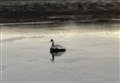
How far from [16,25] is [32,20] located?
5.67 m

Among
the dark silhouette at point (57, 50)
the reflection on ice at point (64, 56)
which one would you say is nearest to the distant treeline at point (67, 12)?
the reflection on ice at point (64, 56)

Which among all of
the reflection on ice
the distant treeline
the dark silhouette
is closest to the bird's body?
the dark silhouette

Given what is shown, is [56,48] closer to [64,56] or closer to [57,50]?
[57,50]

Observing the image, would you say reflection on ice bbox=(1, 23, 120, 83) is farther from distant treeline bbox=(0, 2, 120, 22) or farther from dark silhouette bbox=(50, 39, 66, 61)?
distant treeline bbox=(0, 2, 120, 22)

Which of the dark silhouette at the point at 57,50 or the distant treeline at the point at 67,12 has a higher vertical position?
the distant treeline at the point at 67,12

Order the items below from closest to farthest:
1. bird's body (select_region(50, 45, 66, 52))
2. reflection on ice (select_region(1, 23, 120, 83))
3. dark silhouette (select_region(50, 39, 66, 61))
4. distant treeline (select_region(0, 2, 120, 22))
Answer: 1. reflection on ice (select_region(1, 23, 120, 83))
2. dark silhouette (select_region(50, 39, 66, 61))
3. bird's body (select_region(50, 45, 66, 52))
4. distant treeline (select_region(0, 2, 120, 22))

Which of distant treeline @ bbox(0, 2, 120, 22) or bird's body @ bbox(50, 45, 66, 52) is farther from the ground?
distant treeline @ bbox(0, 2, 120, 22)

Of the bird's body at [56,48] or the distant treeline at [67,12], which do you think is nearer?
the bird's body at [56,48]

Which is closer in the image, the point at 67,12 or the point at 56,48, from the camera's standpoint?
the point at 56,48

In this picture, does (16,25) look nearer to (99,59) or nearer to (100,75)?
(99,59)

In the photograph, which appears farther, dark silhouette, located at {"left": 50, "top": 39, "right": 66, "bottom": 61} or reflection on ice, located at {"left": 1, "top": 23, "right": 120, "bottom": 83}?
dark silhouette, located at {"left": 50, "top": 39, "right": 66, "bottom": 61}

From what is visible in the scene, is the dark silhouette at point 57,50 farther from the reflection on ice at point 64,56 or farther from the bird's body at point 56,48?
the reflection on ice at point 64,56

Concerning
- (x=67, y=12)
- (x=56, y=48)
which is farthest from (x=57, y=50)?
(x=67, y=12)

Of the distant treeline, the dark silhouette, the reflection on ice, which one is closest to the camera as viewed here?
the reflection on ice
